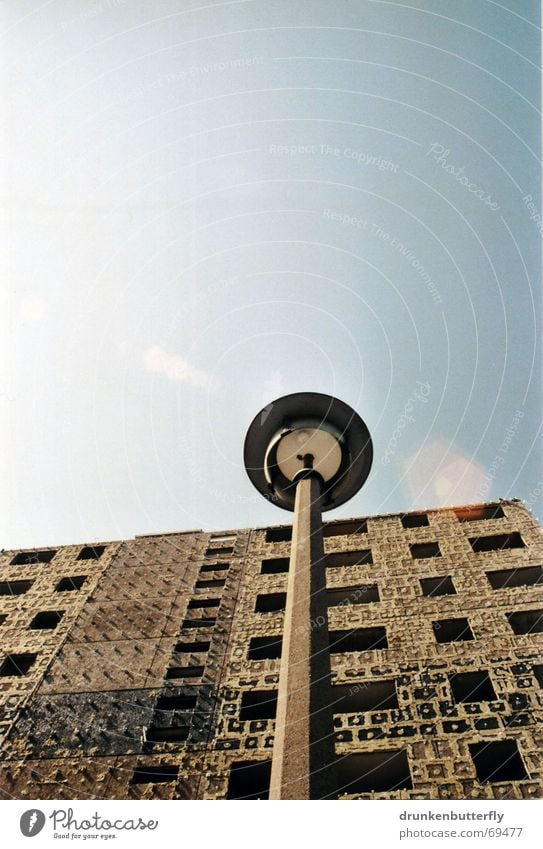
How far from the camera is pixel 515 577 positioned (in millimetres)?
20531

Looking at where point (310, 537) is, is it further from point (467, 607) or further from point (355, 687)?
point (467, 607)

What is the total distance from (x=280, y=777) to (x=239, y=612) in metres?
17.4

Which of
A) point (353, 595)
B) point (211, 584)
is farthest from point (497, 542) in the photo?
point (211, 584)

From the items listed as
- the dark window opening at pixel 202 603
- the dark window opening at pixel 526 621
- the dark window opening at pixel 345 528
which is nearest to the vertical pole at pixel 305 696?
the dark window opening at pixel 526 621

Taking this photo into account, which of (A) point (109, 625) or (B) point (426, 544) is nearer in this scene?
(A) point (109, 625)

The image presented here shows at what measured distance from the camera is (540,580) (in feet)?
66.9

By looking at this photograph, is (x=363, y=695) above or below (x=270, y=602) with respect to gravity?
below

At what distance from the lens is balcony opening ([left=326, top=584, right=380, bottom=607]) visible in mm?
21094

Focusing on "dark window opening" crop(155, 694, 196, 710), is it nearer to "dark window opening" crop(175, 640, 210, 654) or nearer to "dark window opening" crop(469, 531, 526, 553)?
"dark window opening" crop(175, 640, 210, 654)

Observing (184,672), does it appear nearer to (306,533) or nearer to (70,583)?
(70,583)

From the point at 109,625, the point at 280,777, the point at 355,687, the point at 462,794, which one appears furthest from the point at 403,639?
the point at 280,777

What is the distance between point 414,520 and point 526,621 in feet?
23.9

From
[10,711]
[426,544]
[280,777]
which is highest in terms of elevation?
[426,544]
